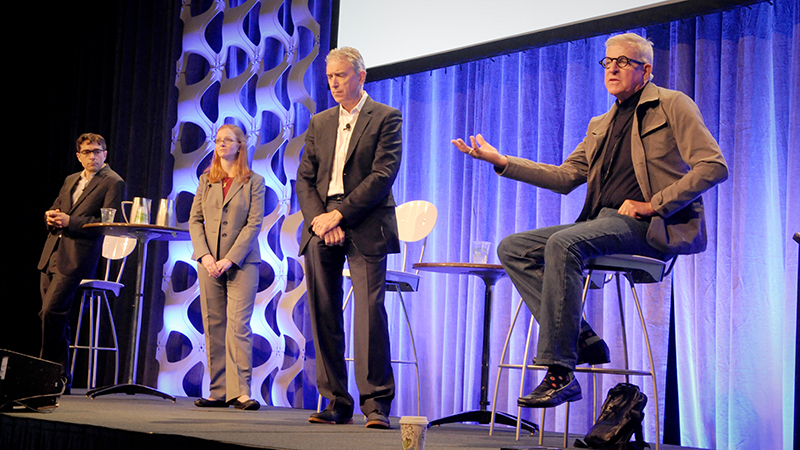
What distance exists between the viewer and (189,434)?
2088 millimetres

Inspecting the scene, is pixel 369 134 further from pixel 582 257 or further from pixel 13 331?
pixel 13 331

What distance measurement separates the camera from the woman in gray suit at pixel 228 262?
3725 millimetres

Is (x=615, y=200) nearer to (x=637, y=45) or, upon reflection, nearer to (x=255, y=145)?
(x=637, y=45)

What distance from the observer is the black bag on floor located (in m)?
2.28

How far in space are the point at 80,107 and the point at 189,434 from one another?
4804 millimetres

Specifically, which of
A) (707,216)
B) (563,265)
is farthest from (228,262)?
(707,216)

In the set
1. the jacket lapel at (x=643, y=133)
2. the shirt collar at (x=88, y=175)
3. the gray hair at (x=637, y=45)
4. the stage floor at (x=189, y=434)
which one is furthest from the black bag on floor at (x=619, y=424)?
the shirt collar at (x=88, y=175)

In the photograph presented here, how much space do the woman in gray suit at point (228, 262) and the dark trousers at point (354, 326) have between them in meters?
0.89

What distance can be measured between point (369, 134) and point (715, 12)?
6.12 ft

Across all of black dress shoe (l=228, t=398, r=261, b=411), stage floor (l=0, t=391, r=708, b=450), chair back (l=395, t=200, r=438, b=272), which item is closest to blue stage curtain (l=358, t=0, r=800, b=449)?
chair back (l=395, t=200, r=438, b=272)

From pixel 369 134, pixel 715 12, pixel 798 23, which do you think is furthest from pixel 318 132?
pixel 798 23

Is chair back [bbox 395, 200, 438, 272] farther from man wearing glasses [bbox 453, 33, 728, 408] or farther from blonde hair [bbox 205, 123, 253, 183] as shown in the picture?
man wearing glasses [bbox 453, 33, 728, 408]

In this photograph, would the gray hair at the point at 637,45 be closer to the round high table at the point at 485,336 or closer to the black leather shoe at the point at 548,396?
the round high table at the point at 485,336

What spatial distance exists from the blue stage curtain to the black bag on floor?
4.27 feet
